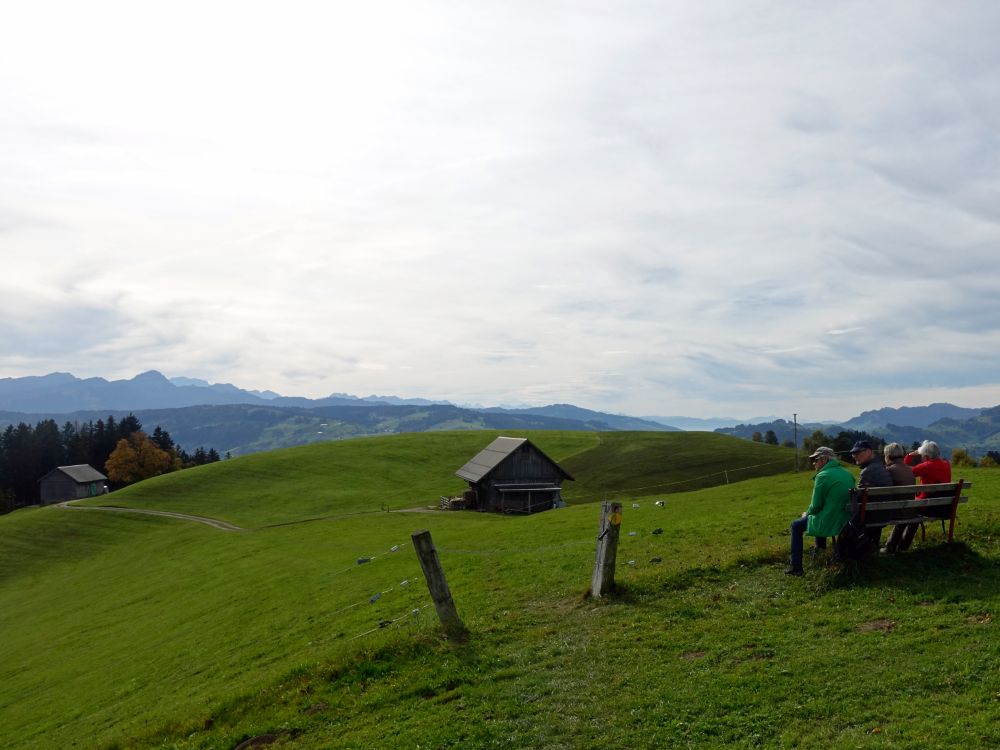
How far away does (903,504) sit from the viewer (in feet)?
49.4

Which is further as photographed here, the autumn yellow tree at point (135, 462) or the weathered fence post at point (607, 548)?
the autumn yellow tree at point (135, 462)

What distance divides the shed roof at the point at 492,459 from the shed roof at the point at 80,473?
82791 mm

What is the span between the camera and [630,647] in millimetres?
13078

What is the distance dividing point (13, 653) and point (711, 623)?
40004 millimetres

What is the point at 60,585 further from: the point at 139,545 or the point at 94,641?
the point at 94,641

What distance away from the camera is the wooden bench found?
14.7 meters

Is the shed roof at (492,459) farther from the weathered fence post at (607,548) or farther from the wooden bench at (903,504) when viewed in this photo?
the wooden bench at (903,504)

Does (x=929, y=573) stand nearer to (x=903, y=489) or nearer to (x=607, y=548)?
(x=903, y=489)

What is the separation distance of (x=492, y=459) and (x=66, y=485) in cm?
9019

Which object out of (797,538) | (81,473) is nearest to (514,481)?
(797,538)

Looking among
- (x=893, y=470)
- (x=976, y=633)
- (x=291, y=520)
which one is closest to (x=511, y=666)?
(x=976, y=633)

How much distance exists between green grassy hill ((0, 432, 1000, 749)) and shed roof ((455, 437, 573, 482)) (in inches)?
1269

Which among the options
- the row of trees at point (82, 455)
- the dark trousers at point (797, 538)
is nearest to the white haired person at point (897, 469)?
the dark trousers at point (797, 538)

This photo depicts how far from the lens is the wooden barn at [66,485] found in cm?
11775
